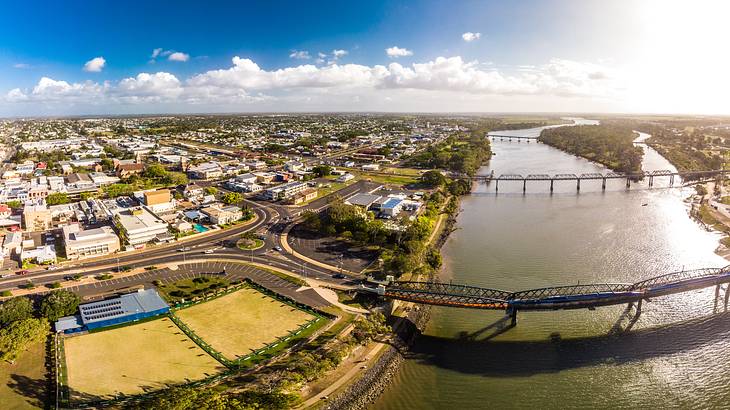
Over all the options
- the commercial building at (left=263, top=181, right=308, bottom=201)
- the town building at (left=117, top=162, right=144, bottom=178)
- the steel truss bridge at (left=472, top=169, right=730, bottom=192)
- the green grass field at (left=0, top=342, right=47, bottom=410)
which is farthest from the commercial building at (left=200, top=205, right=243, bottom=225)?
the steel truss bridge at (left=472, top=169, right=730, bottom=192)

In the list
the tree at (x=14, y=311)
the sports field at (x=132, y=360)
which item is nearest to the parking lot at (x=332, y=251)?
the sports field at (x=132, y=360)

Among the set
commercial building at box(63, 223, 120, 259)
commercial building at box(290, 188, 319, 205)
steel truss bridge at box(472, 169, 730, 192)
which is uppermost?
steel truss bridge at box(472, 169, 730, 192)

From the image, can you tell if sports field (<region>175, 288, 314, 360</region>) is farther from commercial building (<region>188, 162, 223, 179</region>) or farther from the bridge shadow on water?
commercial building (<region>188, 162, 223, 179</region>)

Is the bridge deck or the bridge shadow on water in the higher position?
the bridge deck

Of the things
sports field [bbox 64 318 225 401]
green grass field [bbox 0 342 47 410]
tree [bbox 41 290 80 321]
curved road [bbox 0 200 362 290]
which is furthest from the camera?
curved road [bbox 0 200 362 290]

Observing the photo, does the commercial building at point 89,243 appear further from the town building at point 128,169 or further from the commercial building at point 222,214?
the town building at point 128,169
